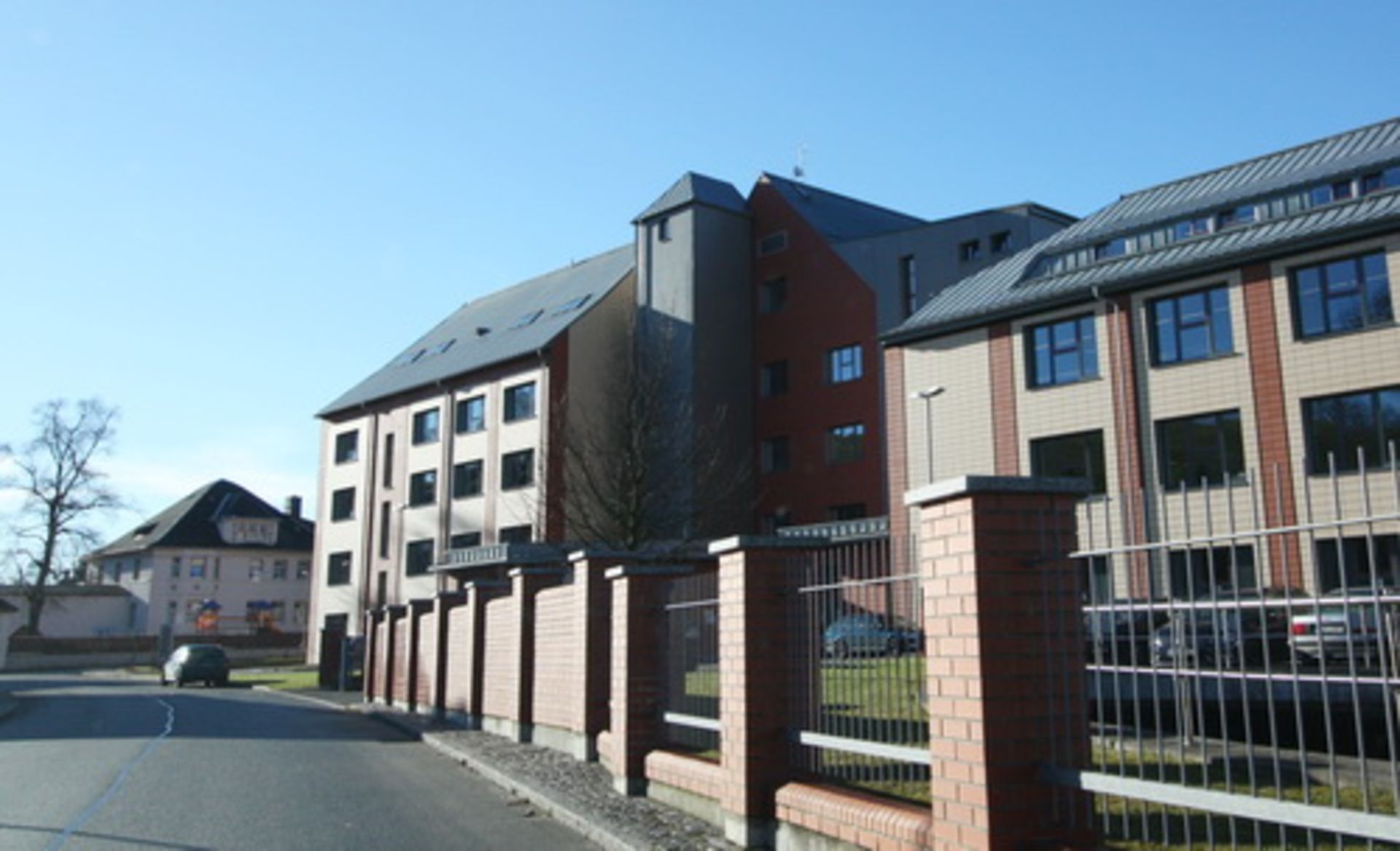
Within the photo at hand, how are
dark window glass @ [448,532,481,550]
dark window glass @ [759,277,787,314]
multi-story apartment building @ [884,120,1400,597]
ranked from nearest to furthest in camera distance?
multi-story apartment building @ [884,120,1400,597], dark window glass @ [759,277,787,314], dark window glass @ [448,532,481,550]

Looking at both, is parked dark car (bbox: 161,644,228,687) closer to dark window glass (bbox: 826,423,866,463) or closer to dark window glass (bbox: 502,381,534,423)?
dark window glass (bbox: 502,381,534,423)

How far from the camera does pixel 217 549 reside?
70.8 meters

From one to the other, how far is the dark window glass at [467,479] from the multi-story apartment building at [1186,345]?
18888mm

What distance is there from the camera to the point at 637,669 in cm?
1059

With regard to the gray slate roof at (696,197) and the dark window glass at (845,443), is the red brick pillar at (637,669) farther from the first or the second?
the gray slate roof at (696,197)

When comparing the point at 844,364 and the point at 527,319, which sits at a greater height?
the point at 527,319

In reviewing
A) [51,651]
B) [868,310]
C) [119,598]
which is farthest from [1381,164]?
[119,598]

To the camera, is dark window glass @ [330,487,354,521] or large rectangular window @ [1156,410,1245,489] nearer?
large rectangular window @ [1156,410,1245,489]

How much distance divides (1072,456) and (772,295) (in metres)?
17.5

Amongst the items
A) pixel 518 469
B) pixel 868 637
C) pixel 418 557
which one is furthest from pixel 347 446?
pixel 868 637

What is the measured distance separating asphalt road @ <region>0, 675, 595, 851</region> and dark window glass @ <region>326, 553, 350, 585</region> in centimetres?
3072

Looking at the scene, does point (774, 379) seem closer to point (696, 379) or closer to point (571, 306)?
point (696, 379)

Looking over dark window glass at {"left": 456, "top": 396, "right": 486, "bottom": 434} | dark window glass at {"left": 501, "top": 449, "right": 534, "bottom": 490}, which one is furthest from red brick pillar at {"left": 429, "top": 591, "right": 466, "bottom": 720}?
dark window glass at {"left": 456, "top": 396, "right": 486, "bottom": 434}

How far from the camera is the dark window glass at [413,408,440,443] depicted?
48812 mm
